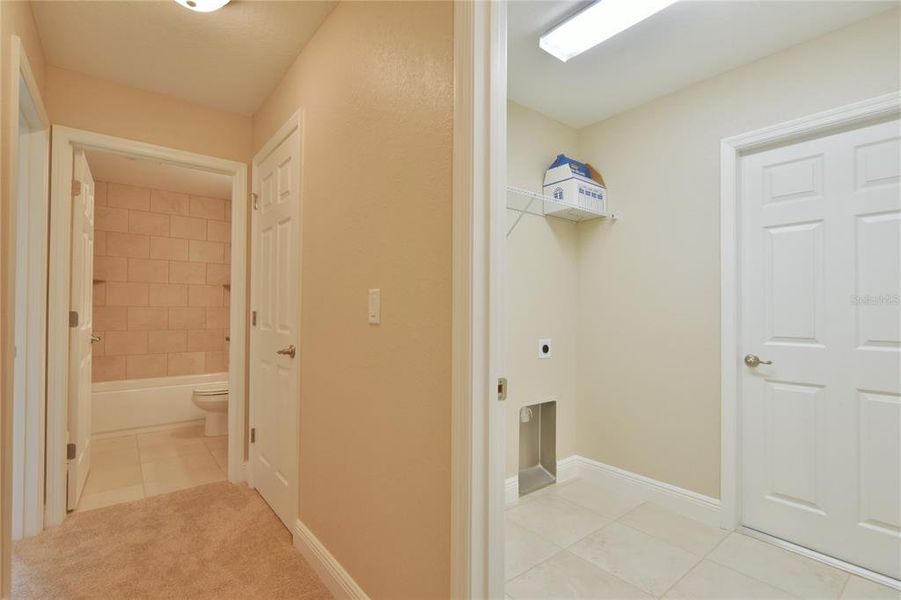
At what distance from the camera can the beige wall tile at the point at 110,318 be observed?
400 cm

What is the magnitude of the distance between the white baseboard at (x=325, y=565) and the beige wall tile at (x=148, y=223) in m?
3.63

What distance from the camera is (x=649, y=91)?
2.50 m

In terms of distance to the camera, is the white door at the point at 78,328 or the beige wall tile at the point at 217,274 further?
the beige wall tile at the point at 217,274

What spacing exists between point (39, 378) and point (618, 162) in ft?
11.4

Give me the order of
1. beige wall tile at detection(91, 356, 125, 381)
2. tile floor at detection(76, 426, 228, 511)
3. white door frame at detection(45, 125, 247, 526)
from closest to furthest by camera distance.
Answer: white door frame at detection(45, 125, 247, 526)
tile floor at detection(76, 426, 228, 511)
beige wall tile at detection(91, 356, 125, 381)

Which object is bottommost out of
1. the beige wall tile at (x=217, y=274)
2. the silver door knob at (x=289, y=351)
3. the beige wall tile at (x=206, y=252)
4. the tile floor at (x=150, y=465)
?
the tile floor at (x=150, y=465)

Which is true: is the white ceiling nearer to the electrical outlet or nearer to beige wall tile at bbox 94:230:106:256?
the electrical outlet

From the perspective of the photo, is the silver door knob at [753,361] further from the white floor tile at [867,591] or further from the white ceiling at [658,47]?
the white ceiling at [658,47]

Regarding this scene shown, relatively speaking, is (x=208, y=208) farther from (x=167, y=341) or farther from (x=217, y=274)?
(x=167, y=341)

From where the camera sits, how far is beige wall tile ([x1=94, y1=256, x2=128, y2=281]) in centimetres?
397

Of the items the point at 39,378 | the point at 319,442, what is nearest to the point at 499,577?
the point at 319,442

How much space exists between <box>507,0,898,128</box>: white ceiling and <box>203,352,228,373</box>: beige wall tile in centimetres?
399

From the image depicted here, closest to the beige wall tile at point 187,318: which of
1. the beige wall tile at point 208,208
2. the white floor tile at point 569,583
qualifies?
the beige wall tile at point 208,208

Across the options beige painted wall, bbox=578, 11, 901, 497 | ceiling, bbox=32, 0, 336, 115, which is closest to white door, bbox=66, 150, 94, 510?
ceiling, bbox=32, 0, 336, 115
